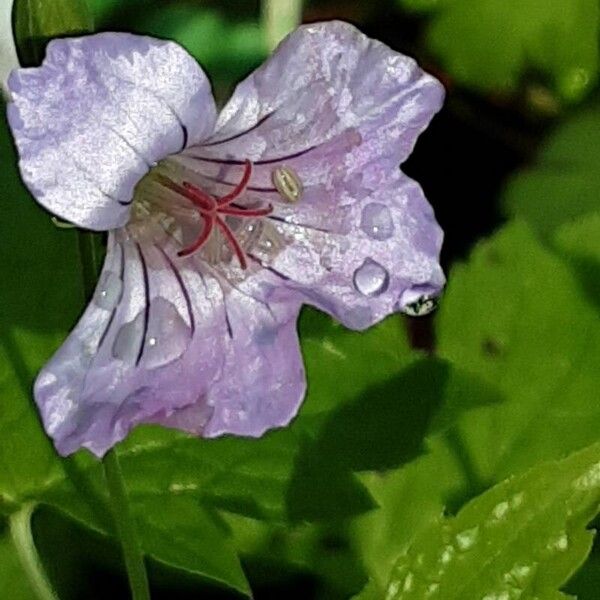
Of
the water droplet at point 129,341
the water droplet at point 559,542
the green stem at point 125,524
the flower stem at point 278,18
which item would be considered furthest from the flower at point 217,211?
the flower stem at point 278,18

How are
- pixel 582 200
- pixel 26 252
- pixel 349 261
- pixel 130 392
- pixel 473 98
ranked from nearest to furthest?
pixel 130 392, pixel 349 261, pixel 26 252, pixel 582 200, pixel 473 98

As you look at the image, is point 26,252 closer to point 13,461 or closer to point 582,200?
point 13,461

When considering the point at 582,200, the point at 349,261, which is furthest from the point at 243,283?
the point at 582,200

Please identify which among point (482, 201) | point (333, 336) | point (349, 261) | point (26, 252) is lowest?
point (482, 201)

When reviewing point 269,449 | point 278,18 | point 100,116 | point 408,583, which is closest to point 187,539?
point 269,449

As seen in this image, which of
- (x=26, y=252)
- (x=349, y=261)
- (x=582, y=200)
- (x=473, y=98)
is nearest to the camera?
(x=349, y=261)

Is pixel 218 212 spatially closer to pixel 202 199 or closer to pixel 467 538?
pixel 202 199
